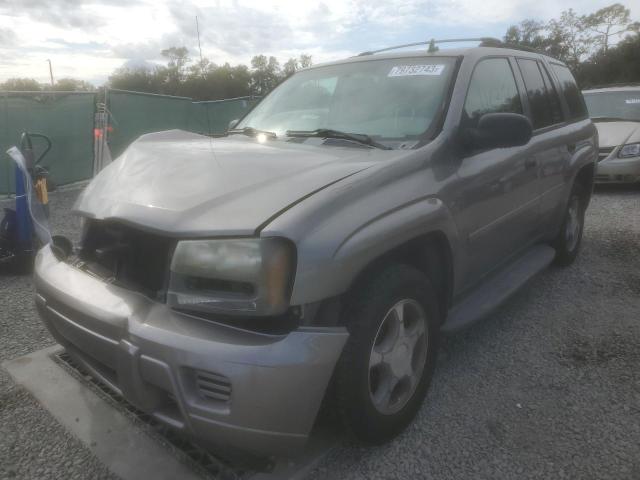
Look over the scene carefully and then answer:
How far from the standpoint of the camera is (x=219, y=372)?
157 cm

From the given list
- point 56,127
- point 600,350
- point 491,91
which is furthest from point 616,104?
point 56,127

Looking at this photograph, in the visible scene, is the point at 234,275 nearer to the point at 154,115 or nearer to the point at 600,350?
the point at 600,350

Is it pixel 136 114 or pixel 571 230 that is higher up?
pixel 136 114

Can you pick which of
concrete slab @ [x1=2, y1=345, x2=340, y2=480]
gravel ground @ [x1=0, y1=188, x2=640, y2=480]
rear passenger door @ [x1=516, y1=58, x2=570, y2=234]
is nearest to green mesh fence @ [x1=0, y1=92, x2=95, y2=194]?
gravel ground @ [x1=0, y1=188, x2=640, y2=480]

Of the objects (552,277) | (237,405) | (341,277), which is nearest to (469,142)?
(341,277)

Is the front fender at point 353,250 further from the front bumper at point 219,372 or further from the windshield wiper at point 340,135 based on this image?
the windshield wiper at point 340,135

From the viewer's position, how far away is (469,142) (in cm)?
249

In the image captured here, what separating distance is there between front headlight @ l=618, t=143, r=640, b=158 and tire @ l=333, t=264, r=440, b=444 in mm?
6891

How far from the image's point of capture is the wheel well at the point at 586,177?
14.4 feet

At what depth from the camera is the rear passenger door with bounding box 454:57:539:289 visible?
252 cm

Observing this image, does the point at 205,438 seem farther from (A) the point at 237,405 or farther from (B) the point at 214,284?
(B) the point at 214,284

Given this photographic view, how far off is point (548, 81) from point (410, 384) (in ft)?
9.42

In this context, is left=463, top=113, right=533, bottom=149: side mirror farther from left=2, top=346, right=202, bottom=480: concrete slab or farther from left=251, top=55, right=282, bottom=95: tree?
left=251, top=55, right=282, bottom=95: tree

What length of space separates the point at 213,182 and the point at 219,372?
2.58 ft
